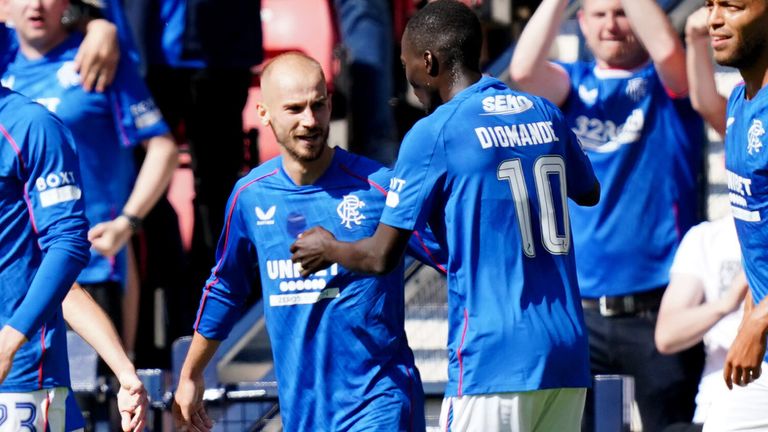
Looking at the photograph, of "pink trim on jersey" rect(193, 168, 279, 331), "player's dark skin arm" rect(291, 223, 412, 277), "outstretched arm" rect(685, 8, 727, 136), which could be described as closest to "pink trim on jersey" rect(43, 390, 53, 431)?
"pink trim on jersey" rect(193, 168, 279, 331)

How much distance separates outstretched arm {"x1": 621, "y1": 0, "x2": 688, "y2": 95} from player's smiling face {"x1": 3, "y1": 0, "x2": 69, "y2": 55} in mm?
2367

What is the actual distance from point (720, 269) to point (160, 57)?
2899 millimetres

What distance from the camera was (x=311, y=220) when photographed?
565cm

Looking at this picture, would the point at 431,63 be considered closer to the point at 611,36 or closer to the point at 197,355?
the point at 197,355

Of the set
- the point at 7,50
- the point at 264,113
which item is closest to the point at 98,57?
the point at 7,50

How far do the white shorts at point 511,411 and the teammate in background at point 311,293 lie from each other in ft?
1.44

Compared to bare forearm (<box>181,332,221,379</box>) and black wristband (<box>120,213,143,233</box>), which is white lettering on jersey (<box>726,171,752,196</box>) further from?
black wristband (<box>120,213,143,233</box>)

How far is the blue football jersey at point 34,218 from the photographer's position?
5320 millimetres

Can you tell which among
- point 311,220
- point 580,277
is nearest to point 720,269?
point 580,277

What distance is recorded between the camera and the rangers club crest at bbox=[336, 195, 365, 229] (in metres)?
5.61

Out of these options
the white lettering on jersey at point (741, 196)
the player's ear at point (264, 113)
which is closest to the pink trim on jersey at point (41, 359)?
the player's ear at point (264, 113)

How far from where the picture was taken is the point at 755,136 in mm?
5328

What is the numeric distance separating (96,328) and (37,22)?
206 cm

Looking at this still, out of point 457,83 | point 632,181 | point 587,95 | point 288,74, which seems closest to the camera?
point 457,83
